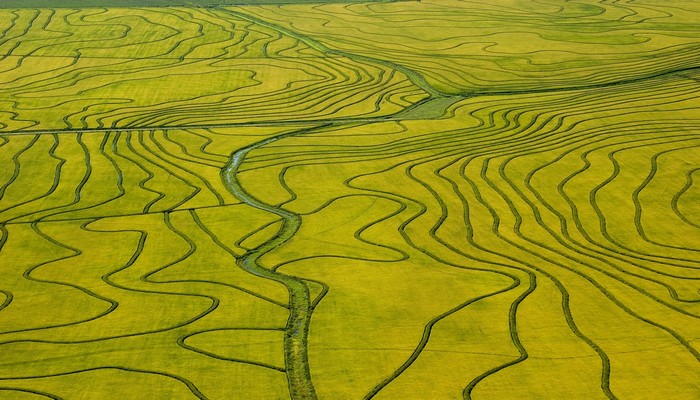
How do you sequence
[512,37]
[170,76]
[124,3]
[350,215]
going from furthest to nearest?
[124,3], [512,37], [170,76], [350,215]

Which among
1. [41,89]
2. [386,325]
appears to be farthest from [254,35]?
[386,325]

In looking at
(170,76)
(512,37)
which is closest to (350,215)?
(170,76)

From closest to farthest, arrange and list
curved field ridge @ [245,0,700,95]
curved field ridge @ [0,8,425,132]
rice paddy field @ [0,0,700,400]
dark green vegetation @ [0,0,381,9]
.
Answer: rice paddy field @ [0,0,700,400] → curved field ridge @ [0,8,425,132] → curved field ridge @ [245,0,700,95] → dark green vegetation @ [0,0,381,9]

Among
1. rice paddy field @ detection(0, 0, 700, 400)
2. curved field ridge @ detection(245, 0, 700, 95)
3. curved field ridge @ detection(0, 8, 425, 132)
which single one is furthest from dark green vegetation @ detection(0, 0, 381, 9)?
rice paddy field @ detection(0, 0, 700, 400)

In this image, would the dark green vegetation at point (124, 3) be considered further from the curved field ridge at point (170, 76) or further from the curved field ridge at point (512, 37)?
the curved field ridge at point (170, 76)

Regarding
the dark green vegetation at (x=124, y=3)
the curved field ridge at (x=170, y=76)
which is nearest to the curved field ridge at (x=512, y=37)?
the dark green vegetation at (x=124, y=3)

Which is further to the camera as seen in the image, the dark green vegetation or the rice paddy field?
the dark green vegetation

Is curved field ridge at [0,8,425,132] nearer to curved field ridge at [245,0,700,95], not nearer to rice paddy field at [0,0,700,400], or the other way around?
rice paddy field at [0,0,700,400]

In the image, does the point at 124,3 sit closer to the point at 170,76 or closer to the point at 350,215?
the point at 170,76

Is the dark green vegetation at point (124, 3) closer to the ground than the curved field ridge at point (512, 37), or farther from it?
closer to the ground
